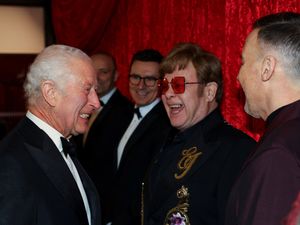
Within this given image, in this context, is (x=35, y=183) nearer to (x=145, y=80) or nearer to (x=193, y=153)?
(x=193, y=153)

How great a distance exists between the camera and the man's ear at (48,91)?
2021 millimetres

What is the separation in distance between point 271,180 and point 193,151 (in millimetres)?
936

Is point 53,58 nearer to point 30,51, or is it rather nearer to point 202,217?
point 202,217

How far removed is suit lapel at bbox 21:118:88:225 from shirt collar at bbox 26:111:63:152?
23 millimetres

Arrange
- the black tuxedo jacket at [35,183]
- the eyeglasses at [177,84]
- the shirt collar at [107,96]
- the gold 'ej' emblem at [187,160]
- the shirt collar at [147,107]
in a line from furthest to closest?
the shirt collar at [107,96] < the shirt collar at [147,107] < the eyeglasses at [177,84] < the gold 'ej' emblem at [187,160] < the black tuxedo jacket at [35,183]

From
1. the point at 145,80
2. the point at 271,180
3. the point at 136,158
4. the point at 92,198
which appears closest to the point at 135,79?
the point at 145,80

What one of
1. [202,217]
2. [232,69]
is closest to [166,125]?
[232,69]

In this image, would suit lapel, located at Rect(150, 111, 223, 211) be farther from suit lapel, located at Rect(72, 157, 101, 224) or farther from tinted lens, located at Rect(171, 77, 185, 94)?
suit lapel, located at Rect(72, 157, 101, 224)

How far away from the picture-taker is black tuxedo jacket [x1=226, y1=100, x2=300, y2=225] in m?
1.39

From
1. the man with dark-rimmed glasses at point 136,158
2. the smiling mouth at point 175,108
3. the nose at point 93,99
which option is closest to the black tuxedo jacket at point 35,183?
the nose at point 93,99

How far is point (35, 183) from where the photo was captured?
1.85 m

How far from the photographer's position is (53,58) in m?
2.03

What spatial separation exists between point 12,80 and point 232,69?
3.58m

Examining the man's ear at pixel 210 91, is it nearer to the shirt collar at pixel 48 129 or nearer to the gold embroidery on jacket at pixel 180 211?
the gold embroidery on jacket at pixel 180 211
